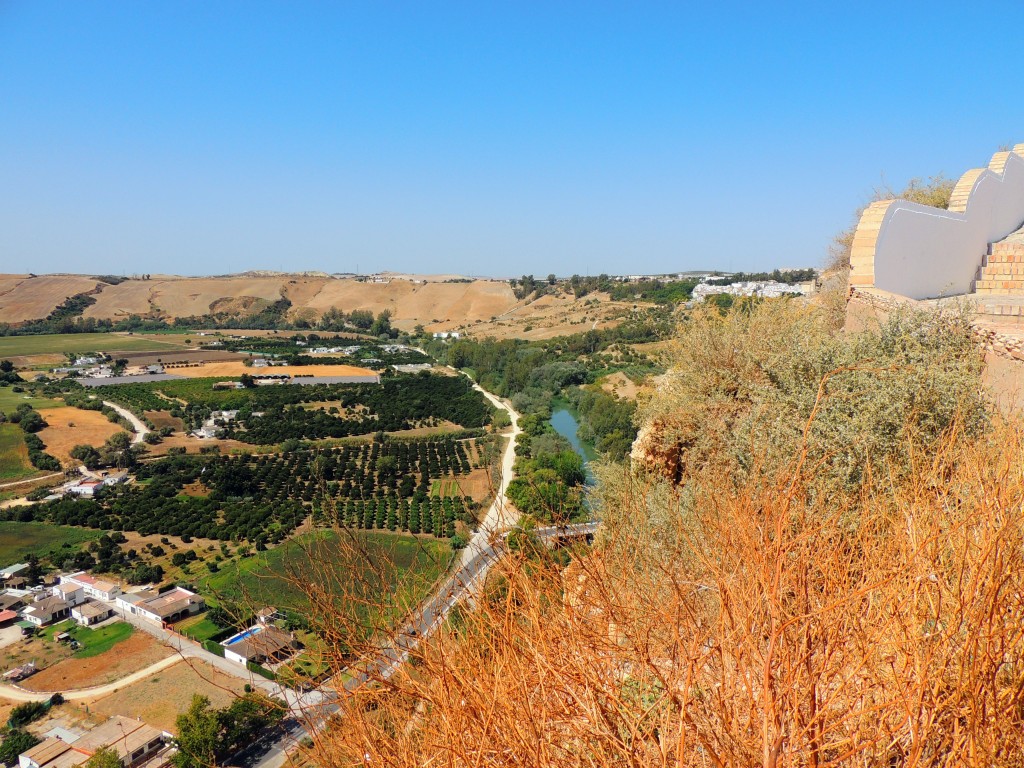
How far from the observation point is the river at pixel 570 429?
36.7 m

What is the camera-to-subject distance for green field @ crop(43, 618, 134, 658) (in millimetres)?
21844

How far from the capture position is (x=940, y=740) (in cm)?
223

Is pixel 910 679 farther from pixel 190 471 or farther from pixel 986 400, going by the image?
pixel 190 471

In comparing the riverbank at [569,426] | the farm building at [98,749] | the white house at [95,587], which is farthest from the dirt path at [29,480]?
the riverbank at [569,426]

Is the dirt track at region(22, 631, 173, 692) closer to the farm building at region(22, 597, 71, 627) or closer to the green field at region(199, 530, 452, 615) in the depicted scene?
the farm building at region(22, 597, 71, 627)

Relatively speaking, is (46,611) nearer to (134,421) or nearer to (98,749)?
(98,749)

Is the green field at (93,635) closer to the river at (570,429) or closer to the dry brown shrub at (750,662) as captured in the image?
the river at (570,429)

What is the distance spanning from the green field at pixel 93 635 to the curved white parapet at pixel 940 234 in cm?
2639

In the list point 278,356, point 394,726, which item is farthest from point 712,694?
point 278,356

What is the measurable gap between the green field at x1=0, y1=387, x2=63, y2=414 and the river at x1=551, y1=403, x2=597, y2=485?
46756mm

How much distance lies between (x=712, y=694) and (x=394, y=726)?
1506 mm

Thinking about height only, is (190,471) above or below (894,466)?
below

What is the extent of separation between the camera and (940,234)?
972 centimetres

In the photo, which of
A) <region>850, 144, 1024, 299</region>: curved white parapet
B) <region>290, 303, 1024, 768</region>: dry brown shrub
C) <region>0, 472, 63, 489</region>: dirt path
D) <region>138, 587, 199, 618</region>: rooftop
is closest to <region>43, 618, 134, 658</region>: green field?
<region>138, 587, 199, 618</region>: rooftop
